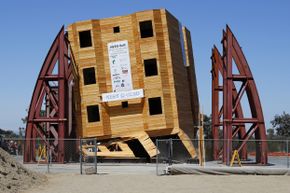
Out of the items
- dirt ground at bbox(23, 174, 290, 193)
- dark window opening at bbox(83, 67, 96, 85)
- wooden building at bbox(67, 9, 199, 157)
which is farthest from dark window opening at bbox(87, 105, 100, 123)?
dirt ground at bbox(23, 174, 290, 193)

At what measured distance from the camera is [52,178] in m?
25.3

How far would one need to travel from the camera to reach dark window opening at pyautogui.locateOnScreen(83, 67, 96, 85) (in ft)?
154

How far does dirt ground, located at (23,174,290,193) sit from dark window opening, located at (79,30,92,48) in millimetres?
22556

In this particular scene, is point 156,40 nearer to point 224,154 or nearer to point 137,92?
point 137,92

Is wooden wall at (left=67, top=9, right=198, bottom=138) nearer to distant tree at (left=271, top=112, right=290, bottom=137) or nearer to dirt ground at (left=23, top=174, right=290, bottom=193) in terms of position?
dirt ground at (left=23, top=174, right=290, bottom=193)

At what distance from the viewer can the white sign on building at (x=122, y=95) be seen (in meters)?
45.0

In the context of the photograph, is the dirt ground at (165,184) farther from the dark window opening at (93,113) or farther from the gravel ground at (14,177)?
the dark window opening at (93,113)

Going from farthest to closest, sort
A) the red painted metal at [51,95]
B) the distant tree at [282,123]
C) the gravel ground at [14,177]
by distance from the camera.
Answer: the distant tree at [282,123] < the red painted metal at [51,95] < the gravel ground at [14,177]

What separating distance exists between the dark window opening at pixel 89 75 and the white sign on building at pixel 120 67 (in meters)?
2.36

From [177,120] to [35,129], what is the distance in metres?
12.4

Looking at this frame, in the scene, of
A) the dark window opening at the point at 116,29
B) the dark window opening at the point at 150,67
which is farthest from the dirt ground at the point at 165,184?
the dark window opening at the point at 116,29

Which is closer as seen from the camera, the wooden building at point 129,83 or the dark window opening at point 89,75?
the wooden building at point 129,83

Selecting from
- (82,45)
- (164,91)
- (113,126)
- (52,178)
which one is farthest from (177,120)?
(52,178)

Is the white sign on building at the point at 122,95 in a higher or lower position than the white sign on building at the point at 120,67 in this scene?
lower
